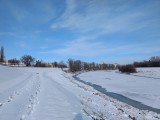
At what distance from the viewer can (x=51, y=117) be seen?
32.7ft

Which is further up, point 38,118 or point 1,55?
point 1,55

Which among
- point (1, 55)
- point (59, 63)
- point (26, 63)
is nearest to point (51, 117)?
point (1, 55)

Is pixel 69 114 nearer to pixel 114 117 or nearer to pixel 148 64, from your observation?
pixel 114 117

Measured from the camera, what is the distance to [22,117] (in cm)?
954

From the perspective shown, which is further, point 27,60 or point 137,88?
point 27,60

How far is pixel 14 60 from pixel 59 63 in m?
55.0

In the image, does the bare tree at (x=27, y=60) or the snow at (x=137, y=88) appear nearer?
the snow at (x=137, y=88)

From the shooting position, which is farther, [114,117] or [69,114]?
[114,117]

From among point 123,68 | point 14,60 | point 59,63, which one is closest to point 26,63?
point 14,60

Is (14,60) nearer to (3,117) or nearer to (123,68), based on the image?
(123,68)

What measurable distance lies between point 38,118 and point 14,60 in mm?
145907

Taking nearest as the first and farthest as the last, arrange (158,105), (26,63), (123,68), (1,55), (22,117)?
(22,117)
(158,105)
(123,68)
(1,55)
(26,63)

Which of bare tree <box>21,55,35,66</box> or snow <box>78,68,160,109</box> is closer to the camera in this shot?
snow <box>78,68,160,109</box>

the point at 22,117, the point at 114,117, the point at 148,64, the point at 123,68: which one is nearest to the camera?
the point at 22,117
